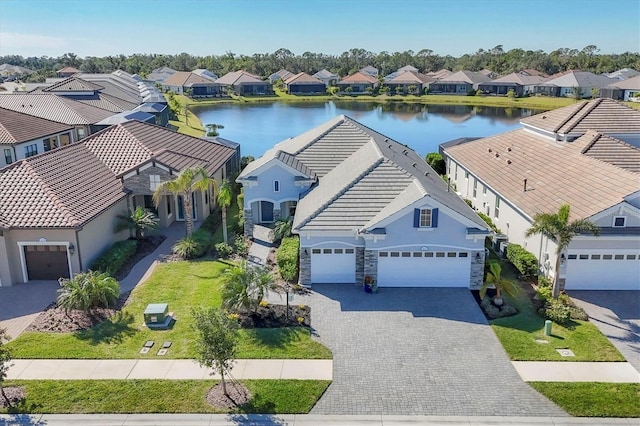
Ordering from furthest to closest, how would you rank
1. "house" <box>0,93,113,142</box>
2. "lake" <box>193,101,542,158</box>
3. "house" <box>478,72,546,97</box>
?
"house" <box>478,72,546,97</box>, "lake" <box>193,101,542,158</box>, "house" <box>0,93,113,142</box>

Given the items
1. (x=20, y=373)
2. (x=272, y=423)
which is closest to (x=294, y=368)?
(x=272, y=423)

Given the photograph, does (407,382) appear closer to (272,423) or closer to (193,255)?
(272,423)

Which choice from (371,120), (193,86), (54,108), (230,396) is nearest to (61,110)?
(54,108)

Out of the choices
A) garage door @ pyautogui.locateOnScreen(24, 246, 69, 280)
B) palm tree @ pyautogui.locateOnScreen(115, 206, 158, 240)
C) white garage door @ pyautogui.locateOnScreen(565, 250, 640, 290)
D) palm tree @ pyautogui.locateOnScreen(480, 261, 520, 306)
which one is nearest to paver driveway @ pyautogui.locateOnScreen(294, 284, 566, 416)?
palm tree @ pyautogui.locateOnScreen(480, 261, 520, 306)

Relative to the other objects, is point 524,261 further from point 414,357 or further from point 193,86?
point 193,86

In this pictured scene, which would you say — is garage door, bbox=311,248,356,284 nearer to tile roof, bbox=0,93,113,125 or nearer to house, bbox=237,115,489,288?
house, bbox=237,115,489,288

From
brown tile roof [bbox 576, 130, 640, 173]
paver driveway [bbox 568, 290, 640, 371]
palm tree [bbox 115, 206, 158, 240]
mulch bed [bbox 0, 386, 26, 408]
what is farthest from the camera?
brown tile roof [bbox 576, 130, 640, 173]
